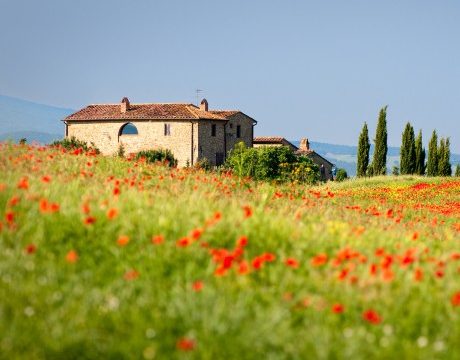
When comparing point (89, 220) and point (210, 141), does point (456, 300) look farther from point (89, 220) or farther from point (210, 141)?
point (210, 141)

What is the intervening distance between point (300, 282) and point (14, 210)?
12.8 ft

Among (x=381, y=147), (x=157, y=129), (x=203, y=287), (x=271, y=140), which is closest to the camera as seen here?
(x=203, y=287)

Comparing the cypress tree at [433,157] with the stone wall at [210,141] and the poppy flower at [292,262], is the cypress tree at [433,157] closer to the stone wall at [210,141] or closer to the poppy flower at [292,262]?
the stone wall at [210,141]

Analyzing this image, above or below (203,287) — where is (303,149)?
above

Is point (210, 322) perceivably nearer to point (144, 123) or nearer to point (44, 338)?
point (44, 338)

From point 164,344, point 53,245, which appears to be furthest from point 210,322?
point 53,245

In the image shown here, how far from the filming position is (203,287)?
6.77 m

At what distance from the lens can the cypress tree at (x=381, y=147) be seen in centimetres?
5950

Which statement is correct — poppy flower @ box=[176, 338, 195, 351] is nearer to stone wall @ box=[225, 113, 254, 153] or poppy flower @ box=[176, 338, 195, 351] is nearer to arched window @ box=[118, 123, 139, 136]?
arched window @ box=[118, 123, 139, 136]

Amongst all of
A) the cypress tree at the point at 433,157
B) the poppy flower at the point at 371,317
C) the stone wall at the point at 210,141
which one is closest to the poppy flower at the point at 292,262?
the poppy flower at the point at 371,317

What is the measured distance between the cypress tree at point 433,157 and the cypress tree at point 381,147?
6.07m

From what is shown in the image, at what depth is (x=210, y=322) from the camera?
20.7 feet

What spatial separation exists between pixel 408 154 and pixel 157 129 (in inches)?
976

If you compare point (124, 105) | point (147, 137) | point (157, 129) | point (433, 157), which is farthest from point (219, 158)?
point (433, 157)
